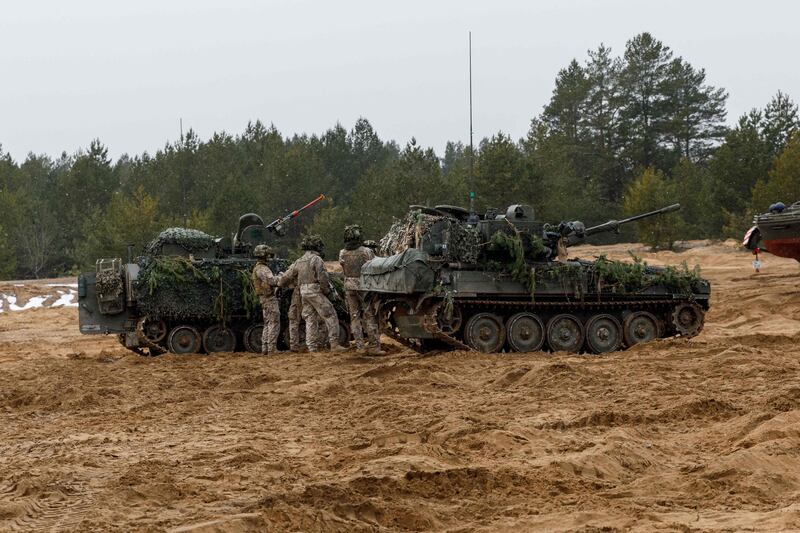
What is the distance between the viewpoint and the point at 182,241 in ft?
56.2

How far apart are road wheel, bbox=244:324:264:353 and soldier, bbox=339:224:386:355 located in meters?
1.81

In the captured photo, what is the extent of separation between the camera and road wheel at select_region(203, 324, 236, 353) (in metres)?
16.9

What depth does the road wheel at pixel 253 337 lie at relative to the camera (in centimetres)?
1709

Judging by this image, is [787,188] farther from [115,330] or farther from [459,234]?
[115,330]

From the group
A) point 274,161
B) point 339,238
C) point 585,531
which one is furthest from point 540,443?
point 274,161

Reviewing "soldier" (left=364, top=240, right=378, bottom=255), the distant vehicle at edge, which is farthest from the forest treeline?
"soldier" (left=364, top=240, right=378, bottom=255)

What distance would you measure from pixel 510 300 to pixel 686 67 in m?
38.1

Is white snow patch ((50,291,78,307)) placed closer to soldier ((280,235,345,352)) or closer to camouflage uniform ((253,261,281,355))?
camouflage uniform ((253,261,281,355))

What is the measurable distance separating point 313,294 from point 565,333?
357cm

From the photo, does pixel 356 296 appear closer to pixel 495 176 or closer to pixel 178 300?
pixel 178 300

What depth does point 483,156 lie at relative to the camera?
36.6 m

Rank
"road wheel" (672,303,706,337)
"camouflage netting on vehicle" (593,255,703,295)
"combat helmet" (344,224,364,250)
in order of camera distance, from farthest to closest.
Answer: "combat helmet" (344,224,364,250) → "road wheel" (672,303,706,337) → "camouflage netting on vehicle" (593,255,703,295)

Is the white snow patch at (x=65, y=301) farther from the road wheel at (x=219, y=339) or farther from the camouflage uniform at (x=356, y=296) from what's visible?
the camouflage uniform at (x=356, y=296)

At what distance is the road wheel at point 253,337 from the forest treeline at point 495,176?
18465 mm
